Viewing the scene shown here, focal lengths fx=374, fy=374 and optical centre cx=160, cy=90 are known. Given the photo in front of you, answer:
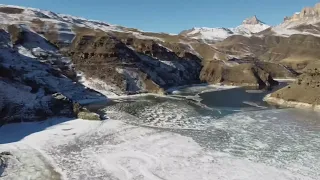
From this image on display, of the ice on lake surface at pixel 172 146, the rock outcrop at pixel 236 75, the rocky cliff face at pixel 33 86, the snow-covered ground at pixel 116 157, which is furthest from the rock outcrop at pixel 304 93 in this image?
the rock outcrop at pixel 236 75

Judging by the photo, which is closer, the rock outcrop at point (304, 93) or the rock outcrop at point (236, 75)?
the rock outcrop at point (304, 93)

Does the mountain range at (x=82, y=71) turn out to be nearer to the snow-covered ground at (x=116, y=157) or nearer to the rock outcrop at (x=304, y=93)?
the rock outcrop at (x=304, y=93)

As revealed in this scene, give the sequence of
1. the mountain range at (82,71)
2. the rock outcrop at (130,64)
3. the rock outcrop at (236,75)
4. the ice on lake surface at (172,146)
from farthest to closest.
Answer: the rock outcrop at (236,75)
the rock outcrop at (130,64)
the mountain range at (82,71)
the ice on lake surface at (172,146)

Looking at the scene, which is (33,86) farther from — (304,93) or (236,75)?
(236,75)

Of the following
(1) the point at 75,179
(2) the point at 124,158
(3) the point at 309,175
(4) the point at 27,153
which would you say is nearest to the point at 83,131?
(4) the point at 27,153

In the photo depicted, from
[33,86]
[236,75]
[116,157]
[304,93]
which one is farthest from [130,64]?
[116,157]

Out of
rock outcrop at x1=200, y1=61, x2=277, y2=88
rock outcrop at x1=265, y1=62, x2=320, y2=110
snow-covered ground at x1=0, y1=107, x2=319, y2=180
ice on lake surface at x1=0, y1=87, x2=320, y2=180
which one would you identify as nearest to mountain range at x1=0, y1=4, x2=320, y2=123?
rock outcrop at x1=200, y1=61, x2=277, y2=88

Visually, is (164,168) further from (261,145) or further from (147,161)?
(261,145)

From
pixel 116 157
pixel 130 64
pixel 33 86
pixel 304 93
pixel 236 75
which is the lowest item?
pixel 116 157
